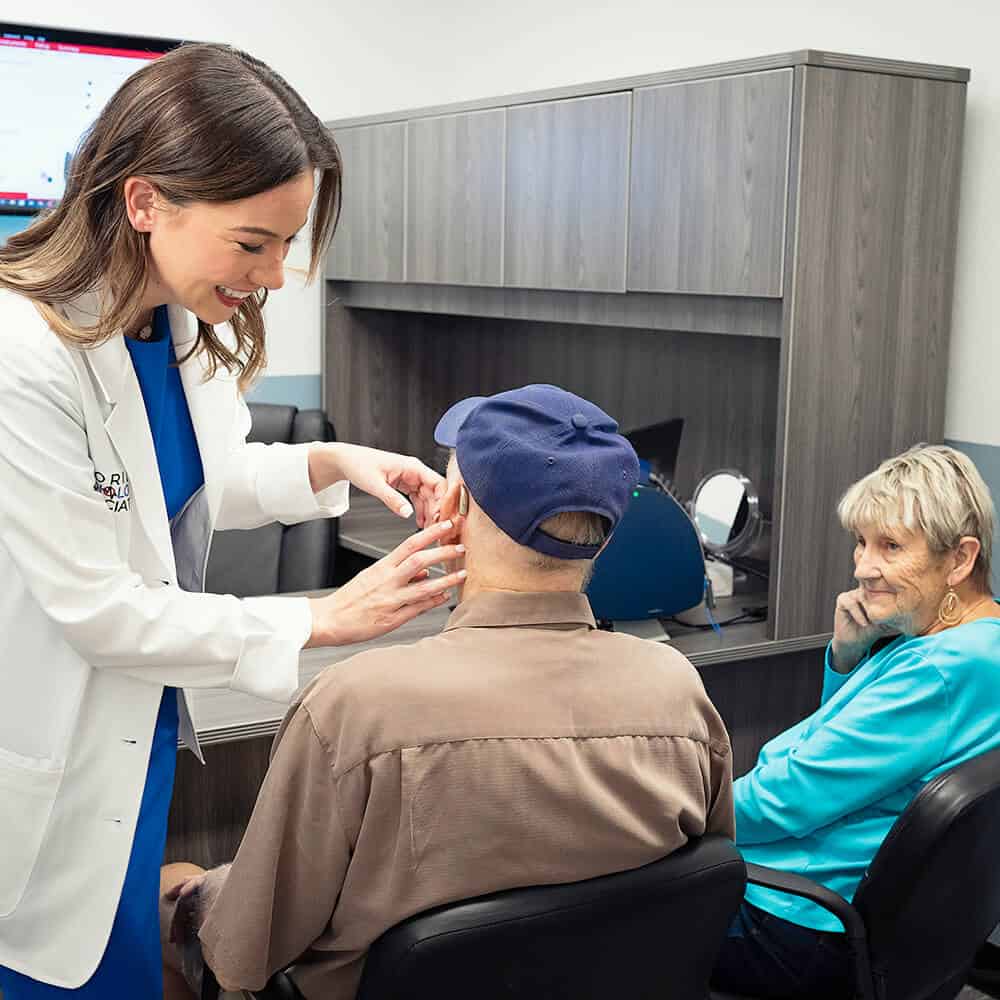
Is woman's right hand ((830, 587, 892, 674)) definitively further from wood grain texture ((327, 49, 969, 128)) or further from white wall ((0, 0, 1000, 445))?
wood grain texture ((327, 49, 969, 128))

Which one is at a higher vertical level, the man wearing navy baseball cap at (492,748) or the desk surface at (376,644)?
the man wearing navy baseball cap at (492,748)

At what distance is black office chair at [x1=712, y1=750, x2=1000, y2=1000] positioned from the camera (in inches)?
66.7

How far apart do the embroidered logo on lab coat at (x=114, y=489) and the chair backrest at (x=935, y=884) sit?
1.04m

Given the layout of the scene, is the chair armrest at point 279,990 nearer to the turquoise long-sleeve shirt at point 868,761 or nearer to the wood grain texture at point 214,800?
the turquoise long-sleeve shirt at point 868,761

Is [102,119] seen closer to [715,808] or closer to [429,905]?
[429,905]

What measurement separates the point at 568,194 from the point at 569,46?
3.48 ft

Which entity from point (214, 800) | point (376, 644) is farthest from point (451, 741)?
point (376, 644)

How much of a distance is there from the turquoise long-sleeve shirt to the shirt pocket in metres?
1.00

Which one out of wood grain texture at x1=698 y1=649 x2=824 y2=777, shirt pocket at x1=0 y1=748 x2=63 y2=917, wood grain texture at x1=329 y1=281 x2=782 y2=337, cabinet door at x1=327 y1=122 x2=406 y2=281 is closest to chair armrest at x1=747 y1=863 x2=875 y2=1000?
shirt pocket at x1=0 y1=748 x2=63 y2=917

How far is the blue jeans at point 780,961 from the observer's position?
1.87 meters

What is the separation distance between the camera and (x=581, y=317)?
324 centimetres

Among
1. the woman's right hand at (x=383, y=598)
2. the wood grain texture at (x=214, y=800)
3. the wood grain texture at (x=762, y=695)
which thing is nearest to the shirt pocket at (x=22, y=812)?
the woman's right hand at (x=383, y=598)

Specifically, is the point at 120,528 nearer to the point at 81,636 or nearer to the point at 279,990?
the point at 81,636

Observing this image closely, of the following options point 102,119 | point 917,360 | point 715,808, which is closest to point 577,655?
point 715,808
